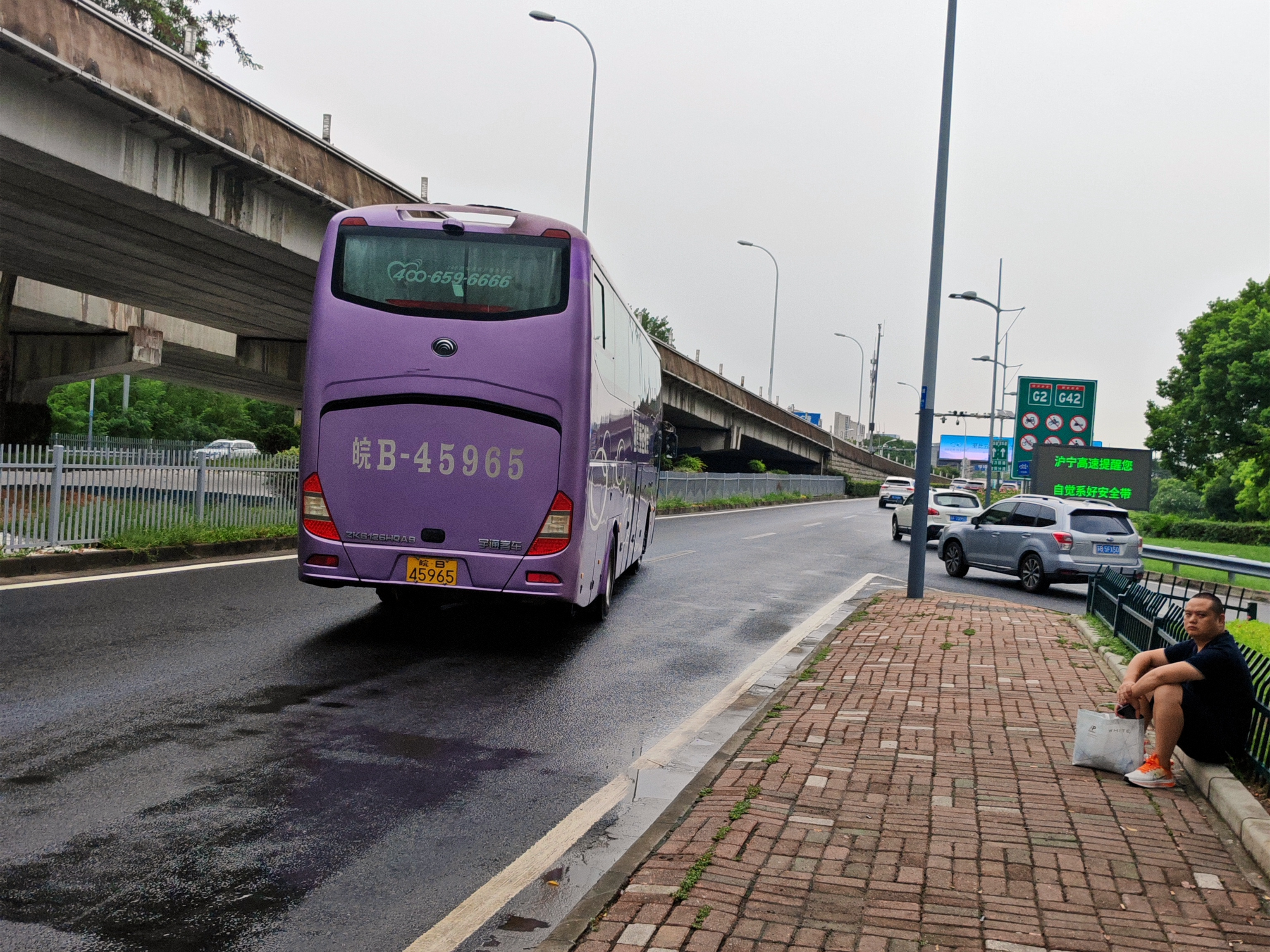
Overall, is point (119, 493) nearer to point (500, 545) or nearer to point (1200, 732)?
point (500, 545)

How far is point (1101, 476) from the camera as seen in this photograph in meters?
27.5

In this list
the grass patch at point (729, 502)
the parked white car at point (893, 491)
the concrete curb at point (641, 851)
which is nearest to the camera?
the concrete curb at point (641, 851)

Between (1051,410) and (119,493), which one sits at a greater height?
(1051,410)

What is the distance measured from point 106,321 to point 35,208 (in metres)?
14.8

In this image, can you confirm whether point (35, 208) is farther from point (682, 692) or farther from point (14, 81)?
point (682, 692)

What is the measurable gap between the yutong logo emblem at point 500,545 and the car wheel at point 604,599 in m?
2.32

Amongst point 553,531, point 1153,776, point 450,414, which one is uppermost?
point 450,414

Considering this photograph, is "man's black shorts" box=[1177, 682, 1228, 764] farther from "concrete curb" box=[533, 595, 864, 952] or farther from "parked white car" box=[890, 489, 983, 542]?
"parked white car" box=[890, 489, 983, 542]

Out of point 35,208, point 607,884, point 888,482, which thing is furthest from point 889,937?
point 888,482

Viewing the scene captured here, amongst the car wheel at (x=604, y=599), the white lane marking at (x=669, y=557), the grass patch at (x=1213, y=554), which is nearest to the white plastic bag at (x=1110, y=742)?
the car wheel at (x=604, y=599)

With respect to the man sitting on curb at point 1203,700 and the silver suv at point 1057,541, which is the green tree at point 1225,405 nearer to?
the silver suv at point 1057,541

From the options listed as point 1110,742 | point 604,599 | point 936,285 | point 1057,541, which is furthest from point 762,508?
point 1110,742

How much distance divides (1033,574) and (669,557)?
6.11 m

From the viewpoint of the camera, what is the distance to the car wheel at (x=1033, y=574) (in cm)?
1889
